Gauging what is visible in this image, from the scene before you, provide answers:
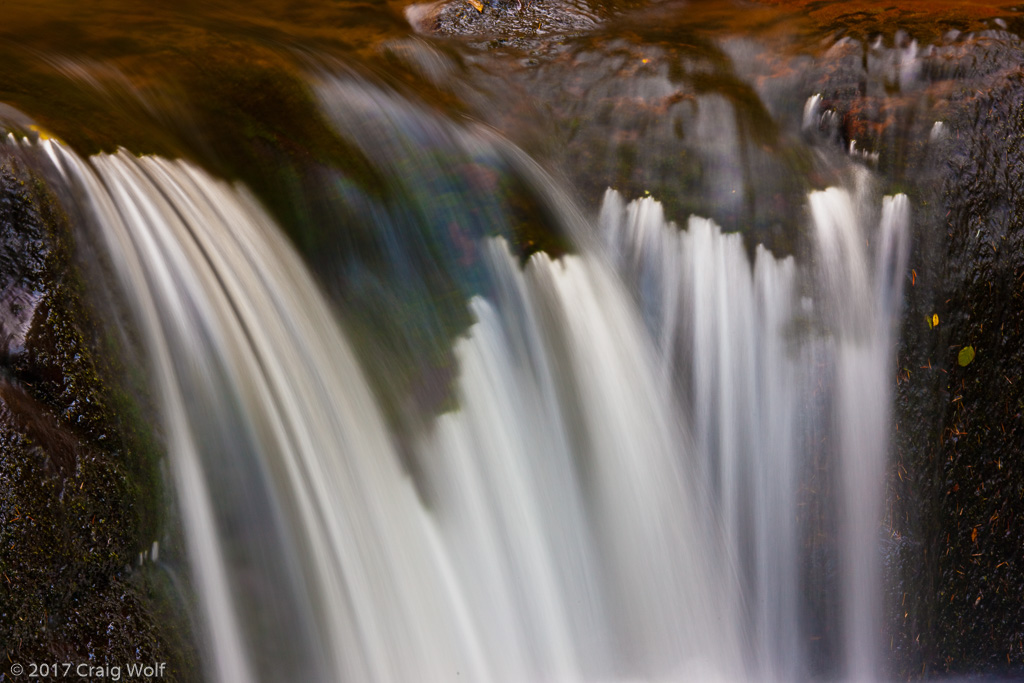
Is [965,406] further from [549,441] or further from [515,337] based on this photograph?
[515,337]

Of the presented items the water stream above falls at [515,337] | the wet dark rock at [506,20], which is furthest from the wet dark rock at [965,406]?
the wet dark rock at [506,20]

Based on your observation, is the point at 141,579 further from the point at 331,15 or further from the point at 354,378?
the point at 331,15

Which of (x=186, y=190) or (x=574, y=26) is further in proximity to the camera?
(x=574, y=26)

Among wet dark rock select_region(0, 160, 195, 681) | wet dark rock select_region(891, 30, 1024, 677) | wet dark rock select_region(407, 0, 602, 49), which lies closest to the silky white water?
wet dark rock select_region(891, 30, 1024, 677)

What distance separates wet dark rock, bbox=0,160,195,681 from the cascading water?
29cm

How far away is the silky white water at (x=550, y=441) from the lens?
3.14 meters

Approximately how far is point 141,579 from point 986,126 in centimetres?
381

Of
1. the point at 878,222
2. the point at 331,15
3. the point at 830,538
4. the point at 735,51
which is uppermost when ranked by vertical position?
the point at 331,15

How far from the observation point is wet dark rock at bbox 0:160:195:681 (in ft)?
7.89

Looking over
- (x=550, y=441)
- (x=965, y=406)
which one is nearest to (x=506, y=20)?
(x=550, y=441)

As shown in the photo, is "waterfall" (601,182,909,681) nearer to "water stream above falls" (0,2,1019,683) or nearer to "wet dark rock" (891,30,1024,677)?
"water stream above falls" (0,2,1019,683)

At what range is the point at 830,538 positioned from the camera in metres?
3.79

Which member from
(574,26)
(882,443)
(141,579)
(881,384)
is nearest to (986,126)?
(881,384)

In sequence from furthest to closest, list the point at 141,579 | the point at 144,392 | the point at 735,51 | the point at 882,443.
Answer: the point at 735,51, the point at 882,443, the point at 144,392, the point at 141,579
